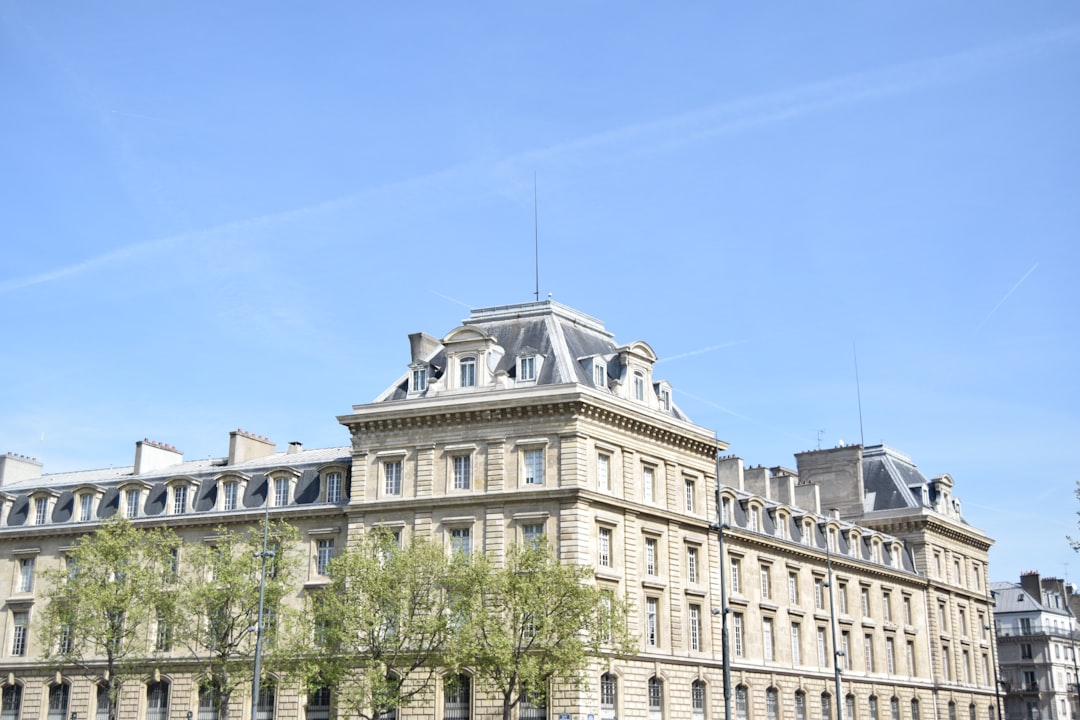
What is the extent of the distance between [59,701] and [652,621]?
3104cm

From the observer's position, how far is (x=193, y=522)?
66750mm

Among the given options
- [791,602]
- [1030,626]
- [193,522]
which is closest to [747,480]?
[791,602]

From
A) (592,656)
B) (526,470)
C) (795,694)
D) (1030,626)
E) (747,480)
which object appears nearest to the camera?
(592,656)

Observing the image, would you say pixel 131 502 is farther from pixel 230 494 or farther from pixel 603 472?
pixel 603 472

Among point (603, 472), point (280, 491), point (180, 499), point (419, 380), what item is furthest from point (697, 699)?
point (180, 499)

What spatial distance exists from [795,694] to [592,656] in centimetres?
2397

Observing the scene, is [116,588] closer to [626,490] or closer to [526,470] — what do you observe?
[526,470]

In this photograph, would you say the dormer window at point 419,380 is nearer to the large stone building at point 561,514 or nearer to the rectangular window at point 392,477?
the large stone building at point 561,514

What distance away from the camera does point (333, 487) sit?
64188mm

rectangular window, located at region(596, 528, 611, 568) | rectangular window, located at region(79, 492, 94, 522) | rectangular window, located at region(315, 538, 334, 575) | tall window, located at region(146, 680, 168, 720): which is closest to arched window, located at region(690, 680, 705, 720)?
rectangular window, located at region(596, 528, 611, 568)

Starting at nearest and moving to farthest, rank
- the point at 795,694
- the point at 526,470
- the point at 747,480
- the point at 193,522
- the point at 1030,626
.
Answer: the point at 526,470 < the point at 193,522 < the point at 795,694 < the point at 747,480 < the point at 1030,626

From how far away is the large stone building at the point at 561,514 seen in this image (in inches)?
2245

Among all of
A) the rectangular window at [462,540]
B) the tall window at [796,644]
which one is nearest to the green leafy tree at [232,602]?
the rectangular window at [462,540]

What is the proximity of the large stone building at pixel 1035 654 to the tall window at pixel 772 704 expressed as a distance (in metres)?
50.5
